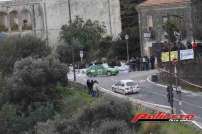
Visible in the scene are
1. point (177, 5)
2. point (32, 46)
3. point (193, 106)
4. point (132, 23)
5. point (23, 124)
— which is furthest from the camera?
point (132, 23)

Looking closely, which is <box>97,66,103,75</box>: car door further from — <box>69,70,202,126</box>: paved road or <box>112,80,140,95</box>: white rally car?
<box>112,80,140,95</box>: white rally car

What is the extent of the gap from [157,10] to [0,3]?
98.0 feet

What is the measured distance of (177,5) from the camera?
222ft

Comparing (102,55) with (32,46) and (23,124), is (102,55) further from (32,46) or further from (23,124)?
(23,124)

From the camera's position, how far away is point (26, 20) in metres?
92.1

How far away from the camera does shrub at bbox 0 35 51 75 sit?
60.6 meters

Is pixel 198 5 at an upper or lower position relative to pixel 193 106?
upper

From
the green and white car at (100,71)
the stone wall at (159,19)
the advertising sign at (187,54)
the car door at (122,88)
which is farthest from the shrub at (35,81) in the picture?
the stone wall at (159,19)

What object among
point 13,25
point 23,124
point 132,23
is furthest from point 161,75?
point 13,25

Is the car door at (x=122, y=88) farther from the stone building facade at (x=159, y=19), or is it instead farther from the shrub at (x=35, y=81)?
the stone building facade at (x=159, y=19)

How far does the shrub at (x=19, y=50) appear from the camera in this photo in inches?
2384

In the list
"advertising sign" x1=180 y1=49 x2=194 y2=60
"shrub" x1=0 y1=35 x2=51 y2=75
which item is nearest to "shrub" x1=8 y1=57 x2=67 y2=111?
"advertising sign" x1=180 y1=49 x2=194 y2=60

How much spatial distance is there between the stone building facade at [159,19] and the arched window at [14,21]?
936 inches

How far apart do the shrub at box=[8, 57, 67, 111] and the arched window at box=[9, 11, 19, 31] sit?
42.3m
